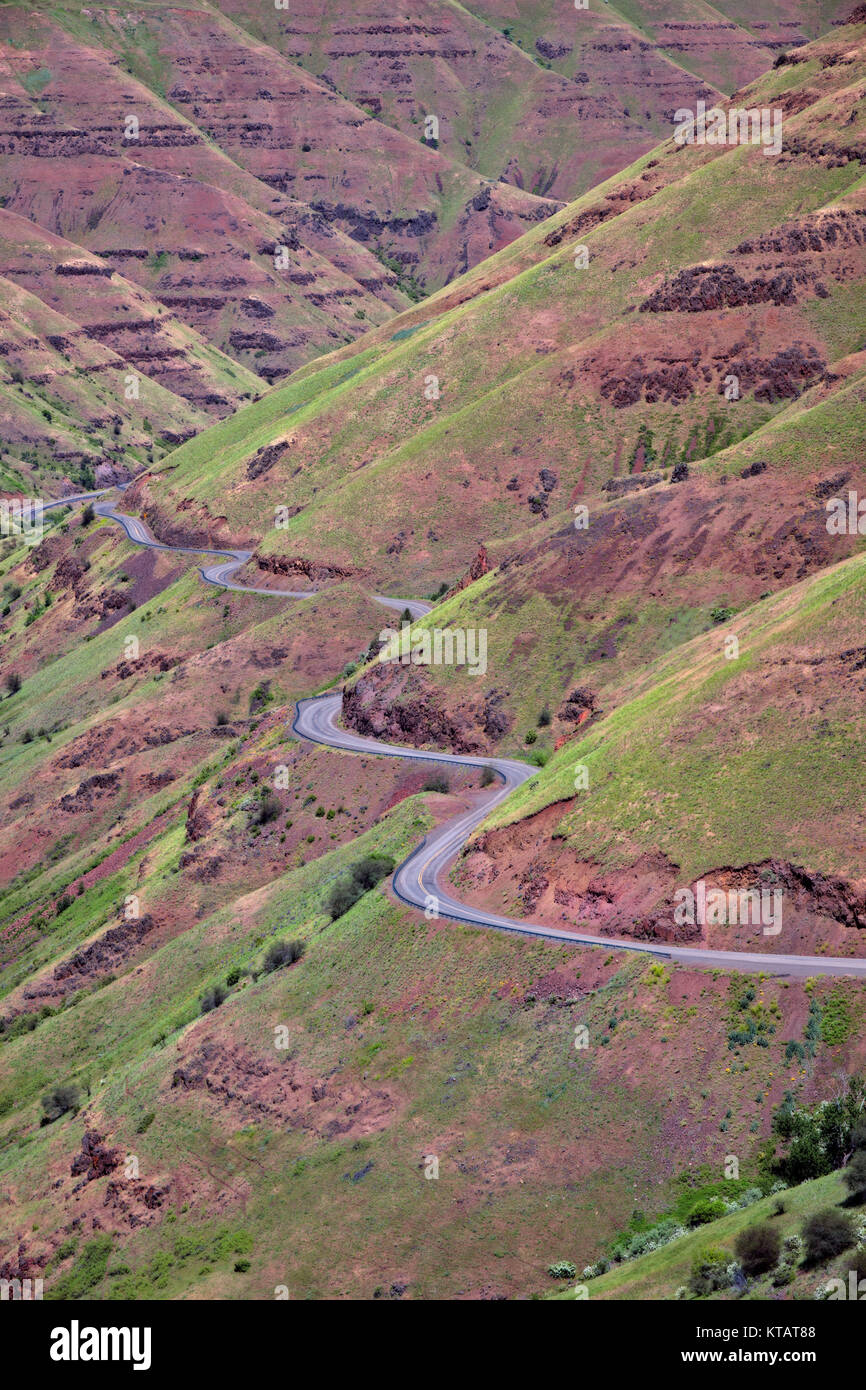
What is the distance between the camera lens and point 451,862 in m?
66.6

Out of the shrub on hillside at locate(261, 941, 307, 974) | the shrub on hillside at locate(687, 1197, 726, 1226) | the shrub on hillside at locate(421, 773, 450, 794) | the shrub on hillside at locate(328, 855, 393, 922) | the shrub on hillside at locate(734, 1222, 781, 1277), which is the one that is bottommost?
the shrub on hillside at locate(261, 941, 307, 974)

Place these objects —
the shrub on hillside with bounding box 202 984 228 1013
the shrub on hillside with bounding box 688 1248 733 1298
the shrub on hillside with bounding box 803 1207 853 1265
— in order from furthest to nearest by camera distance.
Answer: the shrub on hillside with bounding box 202 984 228 1013, the shrub on hillside with bounding box 688 1248 733 1298, the shrub on hillside with bounding box 803 1207 853 1265

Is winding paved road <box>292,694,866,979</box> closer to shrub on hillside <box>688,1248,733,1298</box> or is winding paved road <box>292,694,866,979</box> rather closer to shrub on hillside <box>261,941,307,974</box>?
shrub on hillside <box>261,941,307,974</box>

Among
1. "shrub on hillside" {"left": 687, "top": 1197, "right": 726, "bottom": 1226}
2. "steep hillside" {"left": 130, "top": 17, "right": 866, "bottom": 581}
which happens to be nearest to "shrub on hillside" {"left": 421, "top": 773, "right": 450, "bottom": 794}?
"shrub on hillside" {"left": 687, "top": 1197, "right": 726, "bottom": 1226}

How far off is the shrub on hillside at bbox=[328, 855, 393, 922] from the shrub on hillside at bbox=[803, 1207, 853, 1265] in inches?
1205

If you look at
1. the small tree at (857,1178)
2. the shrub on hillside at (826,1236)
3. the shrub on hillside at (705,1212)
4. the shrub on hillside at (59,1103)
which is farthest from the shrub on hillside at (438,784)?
the shrub on hillside at (826,1236)

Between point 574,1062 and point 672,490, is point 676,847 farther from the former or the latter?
point 672,490

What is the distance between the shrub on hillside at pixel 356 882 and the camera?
218 ft

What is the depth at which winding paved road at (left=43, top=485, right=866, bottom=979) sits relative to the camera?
51.6 metres

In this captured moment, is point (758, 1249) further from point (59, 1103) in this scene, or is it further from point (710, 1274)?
point (59, 1103)

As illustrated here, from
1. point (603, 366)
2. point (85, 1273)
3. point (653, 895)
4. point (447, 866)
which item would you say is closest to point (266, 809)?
point (447, 866)

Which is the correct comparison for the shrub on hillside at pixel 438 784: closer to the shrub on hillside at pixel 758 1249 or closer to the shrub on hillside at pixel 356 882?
the shrub on hillside at pixel 356 882

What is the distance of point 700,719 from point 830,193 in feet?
239

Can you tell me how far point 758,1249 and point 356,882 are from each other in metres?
31.4
